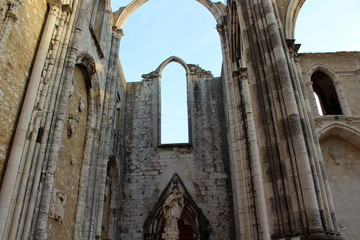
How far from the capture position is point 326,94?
12.2 metres

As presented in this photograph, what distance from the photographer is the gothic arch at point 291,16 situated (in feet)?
24.1

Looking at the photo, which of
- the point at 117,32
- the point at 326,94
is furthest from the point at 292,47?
the point at 117,32

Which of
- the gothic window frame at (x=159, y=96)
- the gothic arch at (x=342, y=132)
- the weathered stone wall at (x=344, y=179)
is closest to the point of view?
the weathered stone wall at (x=344, y=179)

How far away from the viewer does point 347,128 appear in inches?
404

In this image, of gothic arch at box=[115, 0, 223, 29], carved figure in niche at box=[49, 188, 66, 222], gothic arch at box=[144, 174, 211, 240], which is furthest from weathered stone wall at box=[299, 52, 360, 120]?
carved figure in niche at box=[49, 188, 66, 222]

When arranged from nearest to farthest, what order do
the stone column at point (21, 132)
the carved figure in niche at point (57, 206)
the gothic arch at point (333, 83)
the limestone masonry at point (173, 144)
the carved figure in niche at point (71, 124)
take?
1. the stone column at point (21, 132)
2. the limestone masonry at point (173, 144)
3. the carved figure in niche at point (57, 206)
4. the carved figure in niche at point (71, 124)
5. the gothic arch at point (333, 83)

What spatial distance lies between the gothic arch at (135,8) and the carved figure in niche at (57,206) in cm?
751

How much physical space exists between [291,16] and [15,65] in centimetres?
612

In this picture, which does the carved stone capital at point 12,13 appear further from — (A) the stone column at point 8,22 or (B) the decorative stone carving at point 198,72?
(B) the decorative stone carving at point 198,72

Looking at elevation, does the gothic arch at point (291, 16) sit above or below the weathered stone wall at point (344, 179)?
above

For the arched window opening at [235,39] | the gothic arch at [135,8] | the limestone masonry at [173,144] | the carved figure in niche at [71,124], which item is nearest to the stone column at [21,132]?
the limestone masonry at [173,144]

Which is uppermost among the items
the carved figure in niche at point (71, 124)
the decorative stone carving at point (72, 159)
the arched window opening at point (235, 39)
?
the arched window opening at point (235, 39)

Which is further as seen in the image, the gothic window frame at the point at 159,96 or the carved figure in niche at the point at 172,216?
the gothic window frame at the point at 159,96

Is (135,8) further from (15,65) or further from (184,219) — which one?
(184,219)
